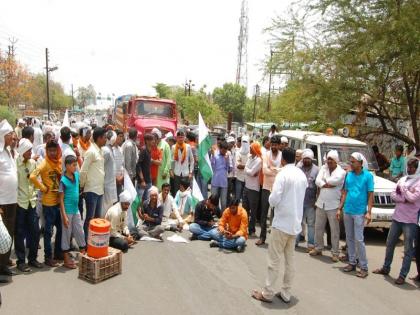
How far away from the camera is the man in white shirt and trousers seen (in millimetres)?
5406

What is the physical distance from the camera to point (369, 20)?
13367 millimetres

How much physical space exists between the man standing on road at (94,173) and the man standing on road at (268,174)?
313cm

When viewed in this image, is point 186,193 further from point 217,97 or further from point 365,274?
point 217,97

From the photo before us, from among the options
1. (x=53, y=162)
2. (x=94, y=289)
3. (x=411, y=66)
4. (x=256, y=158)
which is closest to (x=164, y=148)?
(x=256, y=158)

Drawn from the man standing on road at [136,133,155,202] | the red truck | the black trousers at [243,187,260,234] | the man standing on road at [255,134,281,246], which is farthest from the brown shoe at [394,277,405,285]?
the red truck

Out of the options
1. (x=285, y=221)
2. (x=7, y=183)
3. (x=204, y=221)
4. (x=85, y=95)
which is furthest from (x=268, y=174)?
(x=85, y=95)

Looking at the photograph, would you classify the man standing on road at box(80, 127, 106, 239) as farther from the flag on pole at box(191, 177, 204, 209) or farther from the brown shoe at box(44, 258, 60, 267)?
the flag on pole at box(191, 177, 204, 209)

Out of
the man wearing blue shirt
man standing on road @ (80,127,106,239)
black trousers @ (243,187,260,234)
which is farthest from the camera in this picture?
black trousers @ (243,187,260,234)

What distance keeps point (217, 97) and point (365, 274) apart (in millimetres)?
82312

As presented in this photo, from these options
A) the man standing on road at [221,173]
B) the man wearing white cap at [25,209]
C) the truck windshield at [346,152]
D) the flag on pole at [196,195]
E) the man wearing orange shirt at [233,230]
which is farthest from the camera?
the flag on pole at [196,195]

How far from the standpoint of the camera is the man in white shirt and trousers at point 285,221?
5406mm

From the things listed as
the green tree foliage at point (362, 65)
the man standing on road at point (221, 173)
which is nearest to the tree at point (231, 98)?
the green tree foliage at point (362, 65)

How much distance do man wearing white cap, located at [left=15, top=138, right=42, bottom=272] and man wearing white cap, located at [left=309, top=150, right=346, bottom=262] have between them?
A: 4.79m

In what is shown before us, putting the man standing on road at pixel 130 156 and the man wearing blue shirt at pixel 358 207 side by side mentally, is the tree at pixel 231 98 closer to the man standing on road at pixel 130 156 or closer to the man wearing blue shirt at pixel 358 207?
the man standing on road at pixel 130 156
